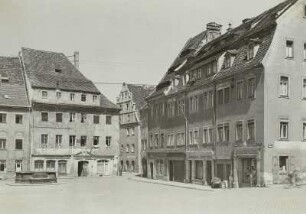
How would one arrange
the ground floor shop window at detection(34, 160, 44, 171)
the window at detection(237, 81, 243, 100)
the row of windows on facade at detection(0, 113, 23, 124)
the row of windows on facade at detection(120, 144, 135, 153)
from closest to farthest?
the window at detection(237, 81, 243, 100) → the row of windows on facade at detection(0, 113, 23, 124) → the ground floor shop window at detection(34, 160, 44, 171) → the row of windows on facade at detection(120, 144, 135, 153)

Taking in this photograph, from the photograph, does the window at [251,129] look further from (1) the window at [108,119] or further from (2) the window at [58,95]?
(1) the window at [108,119]

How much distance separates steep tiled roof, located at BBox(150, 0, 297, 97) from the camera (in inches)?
1260

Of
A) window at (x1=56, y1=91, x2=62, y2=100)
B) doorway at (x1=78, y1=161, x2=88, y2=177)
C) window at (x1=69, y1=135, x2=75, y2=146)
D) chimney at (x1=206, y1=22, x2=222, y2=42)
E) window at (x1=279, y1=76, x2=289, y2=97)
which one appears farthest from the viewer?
doorway at (x1=78, y1=161, x2=88, y2=177)

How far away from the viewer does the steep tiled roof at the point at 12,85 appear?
53031 millimetres

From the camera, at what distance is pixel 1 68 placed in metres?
54.8

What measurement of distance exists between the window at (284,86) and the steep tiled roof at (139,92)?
41.5 m

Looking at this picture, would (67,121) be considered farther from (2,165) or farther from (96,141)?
(2,165)

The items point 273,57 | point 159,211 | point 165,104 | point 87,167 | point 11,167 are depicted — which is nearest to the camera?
point 159,211

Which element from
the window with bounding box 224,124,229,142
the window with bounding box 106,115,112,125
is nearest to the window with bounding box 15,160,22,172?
the window with bounding box 106,115,112,125

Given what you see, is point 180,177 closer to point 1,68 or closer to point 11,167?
point 11,167

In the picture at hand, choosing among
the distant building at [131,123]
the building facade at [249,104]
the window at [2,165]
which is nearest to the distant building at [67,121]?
the window at [2,165]

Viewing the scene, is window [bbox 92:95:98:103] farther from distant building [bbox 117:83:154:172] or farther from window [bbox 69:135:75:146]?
distant building [bbox 117:83:154:172]

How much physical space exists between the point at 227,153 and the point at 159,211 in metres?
16.8

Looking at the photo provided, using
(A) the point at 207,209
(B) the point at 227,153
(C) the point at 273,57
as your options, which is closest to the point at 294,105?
(C) the point at 273,57
